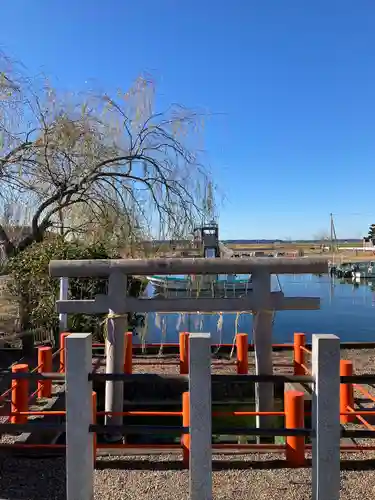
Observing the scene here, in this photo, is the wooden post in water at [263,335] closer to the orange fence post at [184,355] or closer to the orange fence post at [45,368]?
the orange fence post at [184,355]

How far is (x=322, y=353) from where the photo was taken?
2719mm

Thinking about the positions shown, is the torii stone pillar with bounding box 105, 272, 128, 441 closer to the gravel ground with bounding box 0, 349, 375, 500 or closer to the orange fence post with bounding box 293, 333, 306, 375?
the gravel ground with bounding box 0, 349, 375, 500

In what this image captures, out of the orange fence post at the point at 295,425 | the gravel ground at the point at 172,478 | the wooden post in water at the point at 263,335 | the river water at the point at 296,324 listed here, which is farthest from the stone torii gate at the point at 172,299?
the river water at the point at 296,324

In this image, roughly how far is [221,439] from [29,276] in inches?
210

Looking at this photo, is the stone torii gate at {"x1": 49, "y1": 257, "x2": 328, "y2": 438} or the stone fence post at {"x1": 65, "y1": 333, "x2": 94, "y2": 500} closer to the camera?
the stone fence post at {"x1": 65, "y1": 333, "x2": 94, "y2": 500}

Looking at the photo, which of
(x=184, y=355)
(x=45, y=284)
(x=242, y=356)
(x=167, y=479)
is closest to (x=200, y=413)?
(x=167, y=479)

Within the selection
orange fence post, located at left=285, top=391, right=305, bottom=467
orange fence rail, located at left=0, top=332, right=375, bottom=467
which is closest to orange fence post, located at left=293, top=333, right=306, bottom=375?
orange fence rail, located at left=0, top=332, right=375, bottom=467

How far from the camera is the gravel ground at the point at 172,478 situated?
3.29 m

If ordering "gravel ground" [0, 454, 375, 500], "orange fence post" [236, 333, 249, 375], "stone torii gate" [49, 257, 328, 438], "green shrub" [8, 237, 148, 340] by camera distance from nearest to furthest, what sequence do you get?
"gravel ground" [0, 454, 375, 500]
"stone torii gate" [49, 257, 328, 438]
"orange fence post" [236, 333, 249, 375]
"green shrub" [8, 237, 148, 340]

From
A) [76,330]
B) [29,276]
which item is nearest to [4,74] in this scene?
[29,276]

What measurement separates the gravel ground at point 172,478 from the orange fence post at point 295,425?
0.10m

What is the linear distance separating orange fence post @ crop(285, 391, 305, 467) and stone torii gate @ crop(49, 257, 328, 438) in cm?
102

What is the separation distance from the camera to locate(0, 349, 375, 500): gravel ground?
3285 mm

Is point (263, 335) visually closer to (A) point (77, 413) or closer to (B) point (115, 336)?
(B) point (115, 336)
